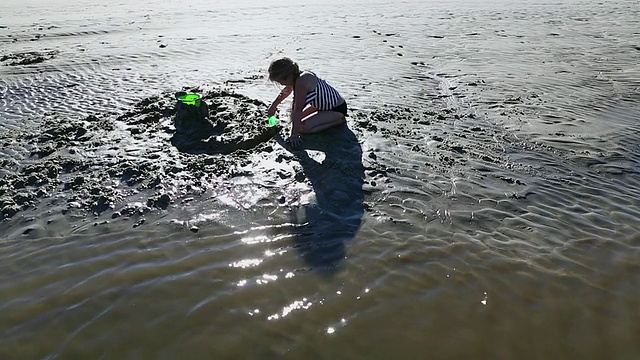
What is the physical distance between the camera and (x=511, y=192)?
4.68 meters

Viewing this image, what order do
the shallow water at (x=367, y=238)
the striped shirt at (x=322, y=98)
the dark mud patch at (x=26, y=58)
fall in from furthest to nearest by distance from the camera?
the dark mud patch at (x=26, y=58)
the striped shirt at (x=322, y=98)
the shallow water at (x=367, y=238)

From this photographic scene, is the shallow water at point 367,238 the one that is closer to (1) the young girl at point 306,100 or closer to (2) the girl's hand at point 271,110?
(1) the young girl at point 306,100

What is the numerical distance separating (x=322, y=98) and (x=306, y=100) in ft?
0.73

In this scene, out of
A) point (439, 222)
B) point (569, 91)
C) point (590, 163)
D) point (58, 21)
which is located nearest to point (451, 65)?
point (569, 91)

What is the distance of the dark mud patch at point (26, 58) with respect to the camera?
1048 cm

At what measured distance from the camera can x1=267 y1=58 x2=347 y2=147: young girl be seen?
565cm

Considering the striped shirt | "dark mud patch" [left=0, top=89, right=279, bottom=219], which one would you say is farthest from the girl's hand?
the striped shirt

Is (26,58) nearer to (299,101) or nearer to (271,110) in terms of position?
(271,110)

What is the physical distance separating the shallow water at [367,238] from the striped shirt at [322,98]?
409mm

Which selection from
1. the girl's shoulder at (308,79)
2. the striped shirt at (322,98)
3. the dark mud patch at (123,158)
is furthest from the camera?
the striped shirt at (322,98)

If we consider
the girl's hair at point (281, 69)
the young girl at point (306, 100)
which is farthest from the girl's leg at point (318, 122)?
the girl's hair at point (281, 69)

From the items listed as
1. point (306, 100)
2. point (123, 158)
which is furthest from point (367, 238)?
point (123, 158)

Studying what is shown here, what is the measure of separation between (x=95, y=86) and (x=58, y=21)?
1108 centimetres

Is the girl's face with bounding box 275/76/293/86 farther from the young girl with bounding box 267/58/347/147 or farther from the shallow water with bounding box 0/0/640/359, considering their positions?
the shallow water with bounding box 0/0/640/359
